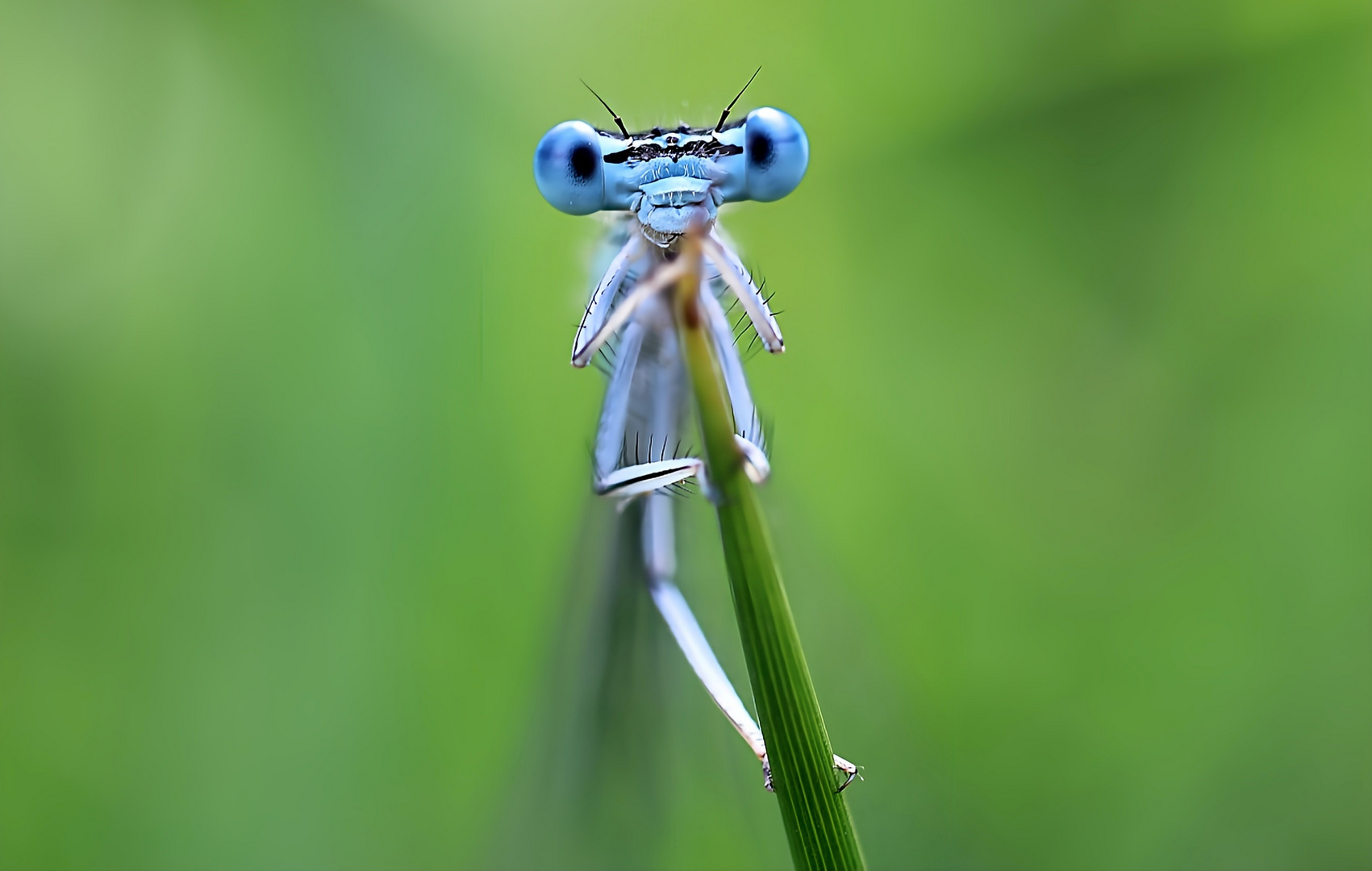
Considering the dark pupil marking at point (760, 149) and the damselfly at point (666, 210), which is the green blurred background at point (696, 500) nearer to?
the damselfly at point (666, 210)

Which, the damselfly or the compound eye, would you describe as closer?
the damselfly

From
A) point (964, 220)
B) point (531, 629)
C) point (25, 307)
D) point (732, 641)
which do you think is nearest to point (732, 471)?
point (732, 641)

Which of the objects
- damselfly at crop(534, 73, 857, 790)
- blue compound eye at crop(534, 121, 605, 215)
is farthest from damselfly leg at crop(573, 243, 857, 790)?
blue compound eye at crop(534, 121, 605, 215)

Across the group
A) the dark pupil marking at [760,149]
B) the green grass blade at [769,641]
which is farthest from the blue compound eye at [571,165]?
the green grass blade at [769,641]

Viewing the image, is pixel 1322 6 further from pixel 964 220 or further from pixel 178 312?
pixel 178 312

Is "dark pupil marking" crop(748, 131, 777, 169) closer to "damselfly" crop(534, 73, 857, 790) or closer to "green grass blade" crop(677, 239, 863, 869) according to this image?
"damselfly" crop(534, 73, 857, 790)

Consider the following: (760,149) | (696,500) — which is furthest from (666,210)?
(696,500)

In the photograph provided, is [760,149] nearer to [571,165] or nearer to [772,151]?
[772,151]
